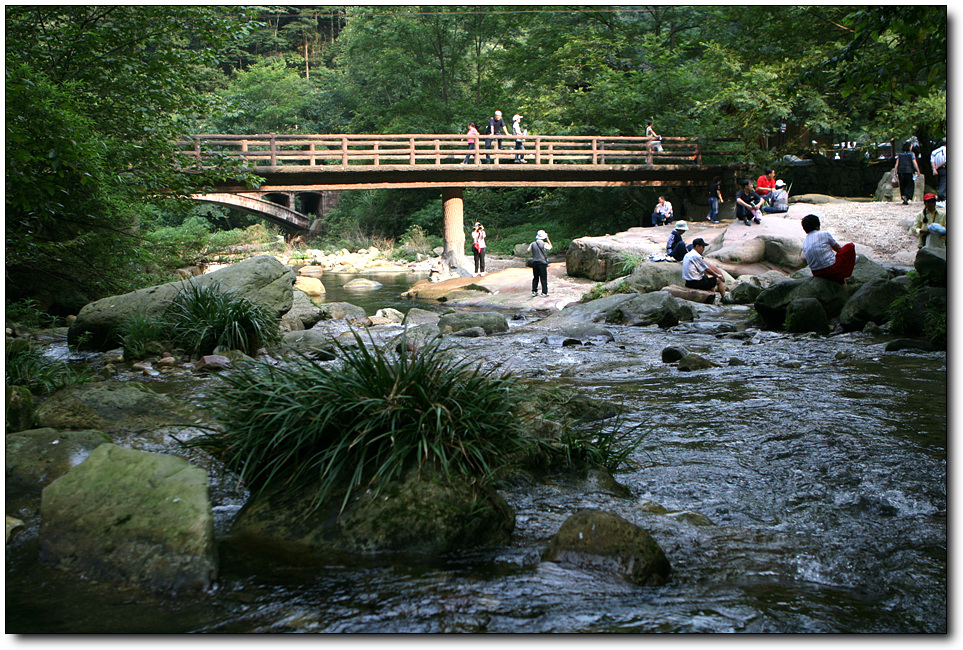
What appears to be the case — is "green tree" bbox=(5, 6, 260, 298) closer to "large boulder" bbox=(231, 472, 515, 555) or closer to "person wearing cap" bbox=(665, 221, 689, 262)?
"large boulder" bbox=(231, 472, 515, 555)

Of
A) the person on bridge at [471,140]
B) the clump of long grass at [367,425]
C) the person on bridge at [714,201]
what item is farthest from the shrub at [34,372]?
the person on bridge at [714,201]

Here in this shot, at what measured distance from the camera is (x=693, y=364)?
8.17 metres

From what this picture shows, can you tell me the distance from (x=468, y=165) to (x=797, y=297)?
50.0 feet

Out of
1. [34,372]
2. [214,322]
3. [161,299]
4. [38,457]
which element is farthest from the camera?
[161,299]

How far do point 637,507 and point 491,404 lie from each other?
3.30ft

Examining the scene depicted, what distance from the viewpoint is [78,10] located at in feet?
31.6

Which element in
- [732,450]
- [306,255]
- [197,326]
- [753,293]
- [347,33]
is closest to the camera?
[732,450]

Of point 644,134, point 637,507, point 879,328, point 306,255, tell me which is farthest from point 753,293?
point 306,255

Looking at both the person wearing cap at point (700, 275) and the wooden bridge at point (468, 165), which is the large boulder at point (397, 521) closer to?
the person wearing cap at point (700, 275)

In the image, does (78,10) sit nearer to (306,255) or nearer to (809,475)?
(809,475)

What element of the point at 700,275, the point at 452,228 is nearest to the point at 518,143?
the point at 452,228

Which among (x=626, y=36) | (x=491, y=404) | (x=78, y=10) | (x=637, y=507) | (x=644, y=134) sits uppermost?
(x=626, y=36)

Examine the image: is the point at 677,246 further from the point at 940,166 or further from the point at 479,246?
the point at 479,246

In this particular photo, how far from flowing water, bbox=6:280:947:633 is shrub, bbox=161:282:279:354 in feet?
18.6
